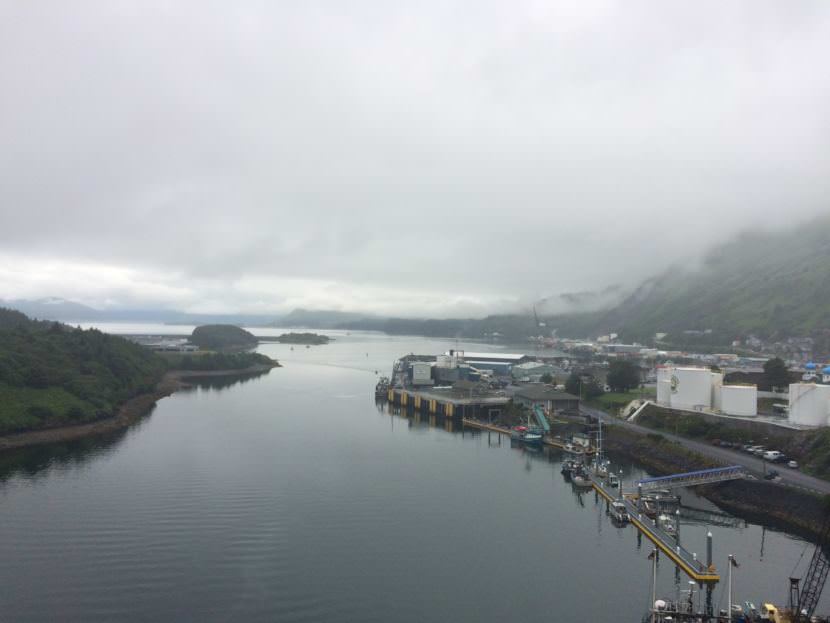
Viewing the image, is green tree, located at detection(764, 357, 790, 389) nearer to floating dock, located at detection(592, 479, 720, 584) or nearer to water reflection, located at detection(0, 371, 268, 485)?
floating dock, located at detection(592, 479, 720, 584)

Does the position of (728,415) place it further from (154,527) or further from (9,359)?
(9,359)

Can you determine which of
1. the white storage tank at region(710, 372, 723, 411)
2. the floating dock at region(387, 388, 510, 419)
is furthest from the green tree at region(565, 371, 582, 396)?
the white storage tank at region(710, 372, 723, 411)

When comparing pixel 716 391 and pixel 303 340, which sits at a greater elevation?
pixel 303 340

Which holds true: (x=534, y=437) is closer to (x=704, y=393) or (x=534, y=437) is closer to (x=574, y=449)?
(x=574, y=449)

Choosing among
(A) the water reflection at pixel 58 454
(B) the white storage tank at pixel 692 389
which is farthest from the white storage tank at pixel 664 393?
(A) the water reflection at pixel 58 454

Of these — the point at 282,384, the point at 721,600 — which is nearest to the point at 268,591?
the point at 721,600

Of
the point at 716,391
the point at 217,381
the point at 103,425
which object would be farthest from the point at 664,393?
the point at 217,381

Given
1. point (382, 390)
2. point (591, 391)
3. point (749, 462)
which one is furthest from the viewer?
point (382, 390)
